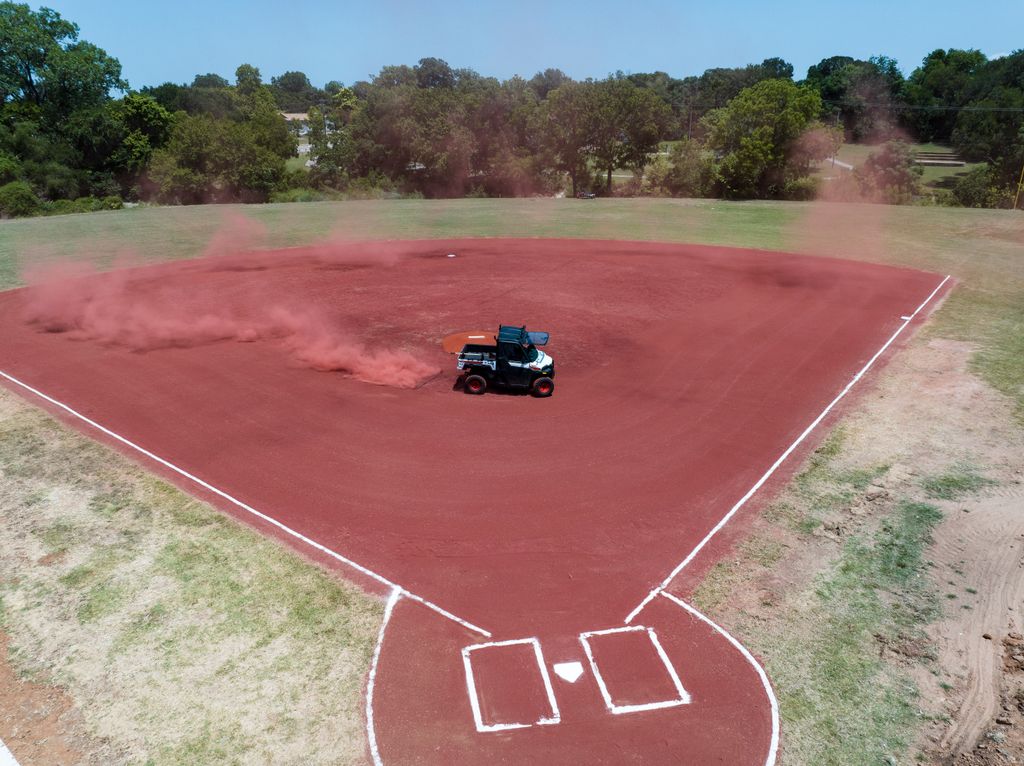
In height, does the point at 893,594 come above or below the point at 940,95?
below

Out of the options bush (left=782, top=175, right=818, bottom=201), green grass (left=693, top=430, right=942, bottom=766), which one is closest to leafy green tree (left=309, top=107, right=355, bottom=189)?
bush (left=782, top=175, right=818, bottom=201)

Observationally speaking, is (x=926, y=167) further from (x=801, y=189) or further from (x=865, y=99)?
(x=801, y=189)

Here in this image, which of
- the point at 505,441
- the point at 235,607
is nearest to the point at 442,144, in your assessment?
→ the point at 505,441

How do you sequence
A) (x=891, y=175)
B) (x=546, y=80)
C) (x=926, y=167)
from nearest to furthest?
1. (x=891, y=175)
2. (x=926, y=167)
3. (x=546, y=80)

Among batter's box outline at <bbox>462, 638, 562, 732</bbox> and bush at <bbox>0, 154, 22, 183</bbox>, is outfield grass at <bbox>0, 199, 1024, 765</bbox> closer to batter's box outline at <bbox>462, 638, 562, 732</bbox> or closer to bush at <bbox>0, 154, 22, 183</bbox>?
batter's box outline at <bbox>462, 638, 562, 732</bbox>

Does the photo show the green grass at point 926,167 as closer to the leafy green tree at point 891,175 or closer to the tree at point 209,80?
the leafy green tree at point 891,175

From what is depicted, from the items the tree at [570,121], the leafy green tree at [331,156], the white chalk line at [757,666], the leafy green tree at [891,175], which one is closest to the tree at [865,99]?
the leafy green tree at [891,175]

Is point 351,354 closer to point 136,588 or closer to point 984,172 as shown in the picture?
point 136,588
